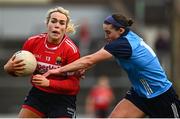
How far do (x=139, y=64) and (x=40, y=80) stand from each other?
131 cm

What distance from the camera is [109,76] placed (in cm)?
2234

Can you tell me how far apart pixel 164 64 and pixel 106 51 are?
11911 millimetres

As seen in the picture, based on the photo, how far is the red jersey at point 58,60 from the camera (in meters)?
9.97

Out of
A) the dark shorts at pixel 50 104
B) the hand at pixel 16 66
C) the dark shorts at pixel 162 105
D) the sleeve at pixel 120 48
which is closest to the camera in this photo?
the sleeve at pixel 120 48

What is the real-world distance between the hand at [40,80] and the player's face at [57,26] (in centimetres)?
63

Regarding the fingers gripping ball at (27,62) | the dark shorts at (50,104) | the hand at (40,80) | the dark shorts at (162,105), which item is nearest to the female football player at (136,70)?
the dark shorts at (162,105)

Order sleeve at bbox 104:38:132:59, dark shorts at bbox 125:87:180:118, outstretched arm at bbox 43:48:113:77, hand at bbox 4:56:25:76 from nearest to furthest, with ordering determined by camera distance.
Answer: outstretched arm at bbox 43:48:113:77, sleeve at bbox 104:38:132:59, hand at bbox 4:56:25:76, dark shorts at bbox 125:87:180:118

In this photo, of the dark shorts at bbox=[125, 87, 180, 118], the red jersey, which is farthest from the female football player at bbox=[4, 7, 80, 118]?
the dark shorts at bbox=[125, 87, 180, 118]

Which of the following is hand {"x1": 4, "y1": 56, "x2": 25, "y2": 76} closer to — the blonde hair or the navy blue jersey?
the blonde hair

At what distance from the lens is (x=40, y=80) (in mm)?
9719

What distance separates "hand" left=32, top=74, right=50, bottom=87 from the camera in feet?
31.9

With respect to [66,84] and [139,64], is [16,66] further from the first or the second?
[139,64]

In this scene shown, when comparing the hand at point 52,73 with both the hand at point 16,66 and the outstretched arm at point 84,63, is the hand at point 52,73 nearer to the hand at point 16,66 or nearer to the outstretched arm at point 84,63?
the outstretched arm at point 84,63

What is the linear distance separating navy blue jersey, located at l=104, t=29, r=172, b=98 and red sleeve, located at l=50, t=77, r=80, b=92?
0.62 m
